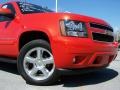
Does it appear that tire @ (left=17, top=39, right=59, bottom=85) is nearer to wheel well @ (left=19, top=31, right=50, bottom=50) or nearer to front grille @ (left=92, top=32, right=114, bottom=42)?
wheel well @ (left=19, top=31, right=50, bottom=50)

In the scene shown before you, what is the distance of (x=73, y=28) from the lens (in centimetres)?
518

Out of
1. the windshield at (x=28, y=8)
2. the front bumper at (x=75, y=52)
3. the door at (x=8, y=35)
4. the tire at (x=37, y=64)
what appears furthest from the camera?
the windshield at (x=28, y=8)

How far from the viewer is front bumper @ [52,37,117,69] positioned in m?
5.06

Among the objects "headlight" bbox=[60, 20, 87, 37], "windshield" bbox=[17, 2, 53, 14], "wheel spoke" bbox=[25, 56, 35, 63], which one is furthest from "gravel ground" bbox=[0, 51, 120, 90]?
"windshield" bbox=[17, 2, 53, 14]

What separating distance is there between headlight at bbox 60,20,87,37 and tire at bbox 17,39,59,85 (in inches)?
19.0

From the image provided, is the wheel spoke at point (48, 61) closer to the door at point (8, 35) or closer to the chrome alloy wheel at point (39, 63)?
the chrome alloy wheel at point (39, 63)

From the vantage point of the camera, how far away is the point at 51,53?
17.7ft

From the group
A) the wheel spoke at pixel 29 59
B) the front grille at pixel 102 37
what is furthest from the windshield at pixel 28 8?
the front grille at pixel 102 37

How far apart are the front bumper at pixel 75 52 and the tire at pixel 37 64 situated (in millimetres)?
284

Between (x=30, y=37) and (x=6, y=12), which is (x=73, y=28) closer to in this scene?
(x=30, y=37)

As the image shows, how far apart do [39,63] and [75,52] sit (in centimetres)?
84

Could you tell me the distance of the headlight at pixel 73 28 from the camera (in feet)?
16.9

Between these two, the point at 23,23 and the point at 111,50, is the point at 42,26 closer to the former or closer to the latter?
the point at 23,23

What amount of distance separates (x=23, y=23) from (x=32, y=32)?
321 mm
